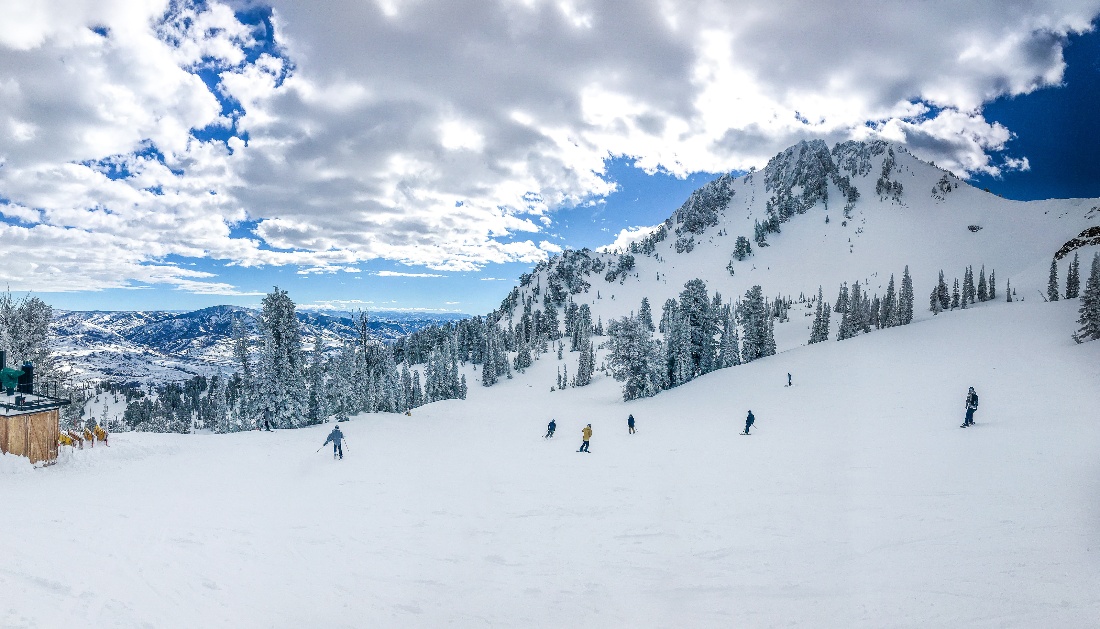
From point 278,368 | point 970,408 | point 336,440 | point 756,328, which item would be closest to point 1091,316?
point 970,408

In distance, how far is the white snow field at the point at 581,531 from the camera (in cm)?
880

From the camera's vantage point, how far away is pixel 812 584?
31.3 feet

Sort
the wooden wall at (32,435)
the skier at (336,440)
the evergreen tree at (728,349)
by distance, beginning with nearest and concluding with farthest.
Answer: the wooden wall at (32,435) → the skier at (336,440) → the evergreen tree at (728,349)

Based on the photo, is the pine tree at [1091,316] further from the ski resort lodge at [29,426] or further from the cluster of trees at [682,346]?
the ski resort lodge at [29,426]

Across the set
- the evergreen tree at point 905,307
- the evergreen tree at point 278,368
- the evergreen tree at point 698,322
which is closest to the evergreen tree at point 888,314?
the evergreen tree at point 905,307

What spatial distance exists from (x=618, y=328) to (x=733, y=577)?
51231 mm

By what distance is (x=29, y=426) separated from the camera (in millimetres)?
19203

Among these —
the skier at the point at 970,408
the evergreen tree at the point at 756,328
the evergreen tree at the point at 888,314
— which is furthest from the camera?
the evergreen tree at the point at 888,314

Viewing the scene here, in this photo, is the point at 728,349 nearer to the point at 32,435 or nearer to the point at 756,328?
the point at 756,328

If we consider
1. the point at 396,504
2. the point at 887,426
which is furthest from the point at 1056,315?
the point at 396,504

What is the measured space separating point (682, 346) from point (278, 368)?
4619cm

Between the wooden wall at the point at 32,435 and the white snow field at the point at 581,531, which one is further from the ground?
the wooden wall at the point at 32,435

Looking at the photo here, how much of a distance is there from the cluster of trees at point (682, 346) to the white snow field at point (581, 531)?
100 feet

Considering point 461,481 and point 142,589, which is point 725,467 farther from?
point 142,589
